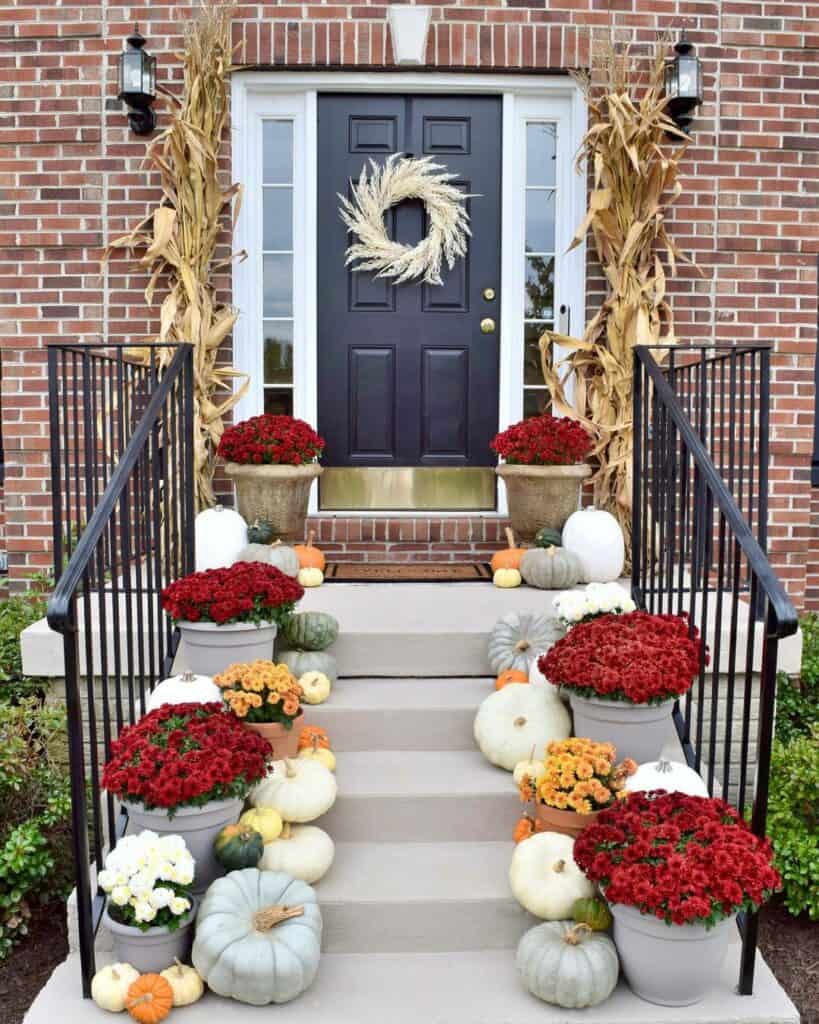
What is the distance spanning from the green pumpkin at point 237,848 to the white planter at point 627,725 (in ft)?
→ 3.25

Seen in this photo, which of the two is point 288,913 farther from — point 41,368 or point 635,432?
point 41,368

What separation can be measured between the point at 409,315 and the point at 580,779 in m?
2.93

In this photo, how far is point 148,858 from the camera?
7.66 ft

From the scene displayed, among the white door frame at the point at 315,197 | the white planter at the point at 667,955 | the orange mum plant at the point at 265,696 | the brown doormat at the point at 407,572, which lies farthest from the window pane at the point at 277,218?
the white planter at the point at 667,955

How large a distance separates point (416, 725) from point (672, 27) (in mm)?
3648

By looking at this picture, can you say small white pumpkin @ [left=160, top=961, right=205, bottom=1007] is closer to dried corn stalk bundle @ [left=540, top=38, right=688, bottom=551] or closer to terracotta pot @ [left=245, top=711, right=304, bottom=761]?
terracotta pot @ [left=245, top=711, right=304, bottom=761]

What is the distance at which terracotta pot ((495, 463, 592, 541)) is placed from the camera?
4.40 meters

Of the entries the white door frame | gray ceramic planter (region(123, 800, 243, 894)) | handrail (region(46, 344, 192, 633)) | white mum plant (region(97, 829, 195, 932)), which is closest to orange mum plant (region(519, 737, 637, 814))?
gray ceramic planter (region(123, 800, 243, 894))

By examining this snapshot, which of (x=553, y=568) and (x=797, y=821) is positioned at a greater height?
(x=553, y=568)

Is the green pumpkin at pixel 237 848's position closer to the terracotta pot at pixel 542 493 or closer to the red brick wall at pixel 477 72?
the terracotta pot at pixel 542 493

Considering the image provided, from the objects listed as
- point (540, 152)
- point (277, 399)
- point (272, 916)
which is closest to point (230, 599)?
point (272, 916)

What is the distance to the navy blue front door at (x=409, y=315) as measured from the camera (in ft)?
15.9

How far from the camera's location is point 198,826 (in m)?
2.49

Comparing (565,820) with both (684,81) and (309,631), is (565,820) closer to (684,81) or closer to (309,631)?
(309,631)
